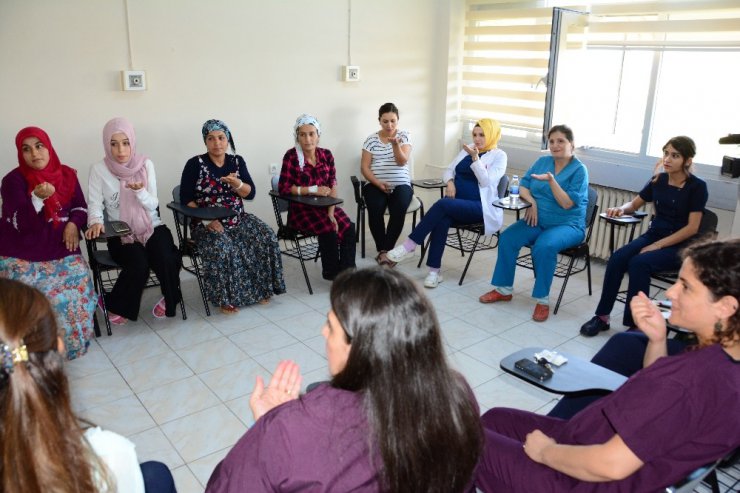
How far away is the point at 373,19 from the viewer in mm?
4996

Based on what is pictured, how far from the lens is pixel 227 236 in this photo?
376 cm

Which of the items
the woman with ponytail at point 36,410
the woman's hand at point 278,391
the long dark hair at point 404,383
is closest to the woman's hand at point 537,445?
the long dark hair at point 404,383

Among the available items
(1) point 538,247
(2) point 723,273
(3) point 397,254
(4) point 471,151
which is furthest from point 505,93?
(2) point 723,273

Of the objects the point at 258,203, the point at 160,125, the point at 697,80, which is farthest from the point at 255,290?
the point at 697,80

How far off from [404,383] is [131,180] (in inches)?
117

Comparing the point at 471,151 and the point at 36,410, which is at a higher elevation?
the point at 471,151

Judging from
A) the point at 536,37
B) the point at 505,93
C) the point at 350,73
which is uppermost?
the point at 536,37

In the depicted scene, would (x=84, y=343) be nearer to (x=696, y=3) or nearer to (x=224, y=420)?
(x=224, y=420)

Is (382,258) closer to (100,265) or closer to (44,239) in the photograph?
(100,265)

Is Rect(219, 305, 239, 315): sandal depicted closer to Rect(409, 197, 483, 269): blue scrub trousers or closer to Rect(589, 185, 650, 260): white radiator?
Rect(409, 197, 483, 269): blue scrub trousers

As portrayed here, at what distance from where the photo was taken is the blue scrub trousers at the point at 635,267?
3.48 m

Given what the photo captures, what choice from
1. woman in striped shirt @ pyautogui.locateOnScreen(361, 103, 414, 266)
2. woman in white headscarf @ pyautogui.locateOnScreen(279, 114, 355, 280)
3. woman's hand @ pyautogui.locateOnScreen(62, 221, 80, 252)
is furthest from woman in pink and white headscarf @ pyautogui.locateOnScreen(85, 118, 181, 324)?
woman in striped shirt @ pyautogui.locateOnScreen(361, 103, 414, 266)

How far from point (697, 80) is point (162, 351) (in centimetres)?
399

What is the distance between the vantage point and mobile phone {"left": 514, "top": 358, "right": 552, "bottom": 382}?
1888 mm
